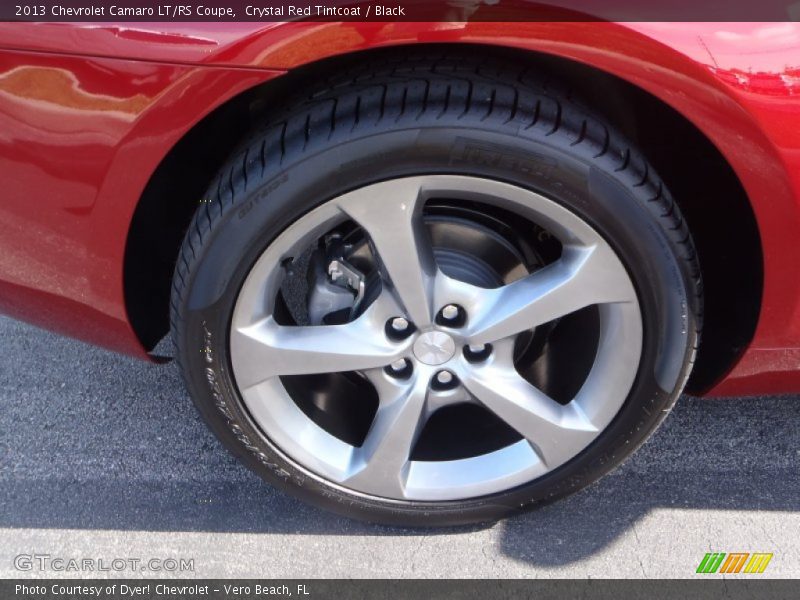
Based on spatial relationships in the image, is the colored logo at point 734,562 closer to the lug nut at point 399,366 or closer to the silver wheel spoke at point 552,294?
the silver wheel spoke at point 552,294

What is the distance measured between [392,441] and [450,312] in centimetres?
30

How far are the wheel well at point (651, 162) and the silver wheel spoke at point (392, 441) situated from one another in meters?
0.51

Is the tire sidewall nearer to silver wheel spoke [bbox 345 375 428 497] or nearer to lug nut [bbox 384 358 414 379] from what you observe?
silver wheel spoke [bbox 345 375 428 497]

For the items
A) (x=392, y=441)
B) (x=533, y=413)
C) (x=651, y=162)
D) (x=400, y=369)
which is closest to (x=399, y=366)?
(x=400, y=369)

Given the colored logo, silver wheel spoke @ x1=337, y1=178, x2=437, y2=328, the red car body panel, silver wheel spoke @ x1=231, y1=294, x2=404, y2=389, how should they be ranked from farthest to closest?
the colored logo < silver wheel spoke @ x1=231, y1=294, x2=404, y2=389 < silver wheel spoke @ x1=337, y1=178, x2=437, y2=328 < the red car body panel

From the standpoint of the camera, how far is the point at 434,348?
1.55 meters

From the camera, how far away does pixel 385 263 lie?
1439 mm

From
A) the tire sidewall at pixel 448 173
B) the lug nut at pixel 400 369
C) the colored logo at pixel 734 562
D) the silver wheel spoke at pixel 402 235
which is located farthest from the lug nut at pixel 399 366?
the colored logo at pixel 734 562

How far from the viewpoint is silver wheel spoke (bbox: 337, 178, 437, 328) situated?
4.41ft

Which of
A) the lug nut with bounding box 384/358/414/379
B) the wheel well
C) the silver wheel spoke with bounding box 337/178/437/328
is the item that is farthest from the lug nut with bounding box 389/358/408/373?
the wheel well

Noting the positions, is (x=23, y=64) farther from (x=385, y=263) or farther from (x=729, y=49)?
(x=729, y=49)

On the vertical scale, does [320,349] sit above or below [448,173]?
below

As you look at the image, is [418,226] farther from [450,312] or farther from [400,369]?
[400,369]

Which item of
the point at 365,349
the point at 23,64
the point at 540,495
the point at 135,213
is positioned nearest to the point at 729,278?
the point at 540,495
